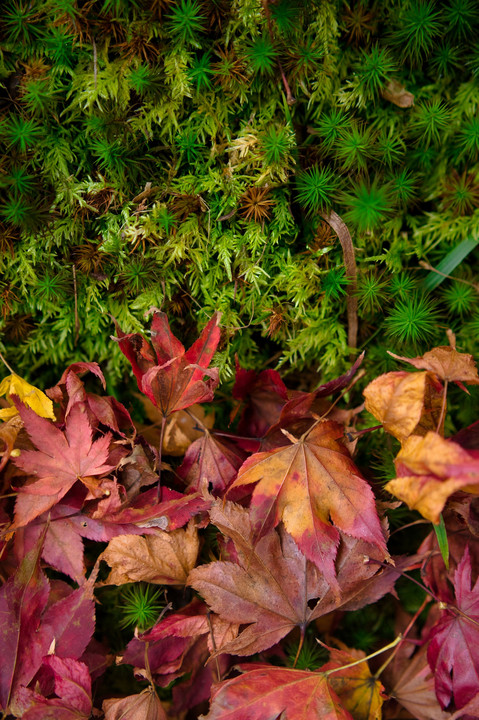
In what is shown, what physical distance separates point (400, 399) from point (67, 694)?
86 centimetres

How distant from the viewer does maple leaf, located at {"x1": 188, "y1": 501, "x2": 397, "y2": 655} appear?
0.98 m

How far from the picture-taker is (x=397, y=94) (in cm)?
104

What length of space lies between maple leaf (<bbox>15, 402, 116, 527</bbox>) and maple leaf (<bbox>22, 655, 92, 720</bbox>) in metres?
0.29

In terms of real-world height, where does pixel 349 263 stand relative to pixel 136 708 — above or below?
above

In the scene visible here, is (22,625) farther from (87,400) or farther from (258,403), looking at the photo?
(258,403)

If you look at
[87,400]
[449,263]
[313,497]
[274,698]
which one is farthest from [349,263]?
[274,698]

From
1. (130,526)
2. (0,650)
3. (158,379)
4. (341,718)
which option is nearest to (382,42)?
(158,379)

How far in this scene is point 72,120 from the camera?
1053mm

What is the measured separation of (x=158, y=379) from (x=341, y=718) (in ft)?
2.43

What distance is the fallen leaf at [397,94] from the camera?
104 cm

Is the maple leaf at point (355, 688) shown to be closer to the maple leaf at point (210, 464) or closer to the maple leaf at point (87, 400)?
the maple leaf at point (210, 464)

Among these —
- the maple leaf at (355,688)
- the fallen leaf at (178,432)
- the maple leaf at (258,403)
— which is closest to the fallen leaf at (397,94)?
the maple leaf at (258,403)

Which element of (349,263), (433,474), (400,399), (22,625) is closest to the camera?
(433,474)

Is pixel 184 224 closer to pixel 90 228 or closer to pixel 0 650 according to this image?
pixel 90 228
